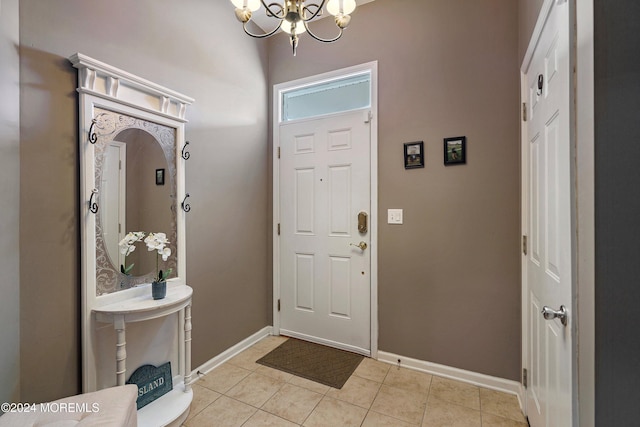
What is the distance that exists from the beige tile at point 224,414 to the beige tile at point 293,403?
0.41ft

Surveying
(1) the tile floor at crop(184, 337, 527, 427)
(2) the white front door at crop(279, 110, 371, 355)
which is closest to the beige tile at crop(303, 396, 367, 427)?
(1) the tile floor at crop(184, 337, 527, 427)

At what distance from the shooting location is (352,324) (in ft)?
8.04

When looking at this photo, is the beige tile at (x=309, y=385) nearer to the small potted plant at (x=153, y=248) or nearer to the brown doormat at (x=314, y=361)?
the brown doormat at (x=314, y=361)

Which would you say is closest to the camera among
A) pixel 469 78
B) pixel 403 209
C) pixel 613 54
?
pixel 613 54

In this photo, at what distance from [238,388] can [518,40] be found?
3034 mm

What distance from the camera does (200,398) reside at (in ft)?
6.06

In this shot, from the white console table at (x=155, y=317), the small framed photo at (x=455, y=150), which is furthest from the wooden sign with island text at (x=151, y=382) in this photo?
the small framed photo at (x=455, y=150)

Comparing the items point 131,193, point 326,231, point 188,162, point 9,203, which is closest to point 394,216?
point 326,231

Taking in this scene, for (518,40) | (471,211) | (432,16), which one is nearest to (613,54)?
(471,211)

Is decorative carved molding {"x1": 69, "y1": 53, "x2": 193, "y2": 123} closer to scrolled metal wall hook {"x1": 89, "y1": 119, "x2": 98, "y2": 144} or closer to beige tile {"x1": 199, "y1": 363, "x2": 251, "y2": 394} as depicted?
scrolled metal wall hook {"x1": 89, "y1": 119, "x2": 98, "y2": 144}

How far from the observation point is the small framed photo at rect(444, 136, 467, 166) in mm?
2018

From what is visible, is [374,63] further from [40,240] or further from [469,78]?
[40,240]

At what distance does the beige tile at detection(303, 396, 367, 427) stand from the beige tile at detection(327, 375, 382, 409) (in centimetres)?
4

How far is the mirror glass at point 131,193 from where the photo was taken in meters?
1.50
